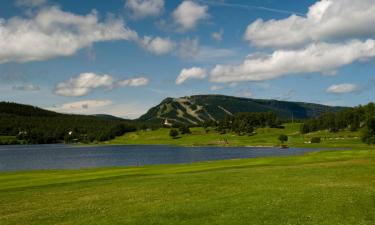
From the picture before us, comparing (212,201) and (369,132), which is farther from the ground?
(369,132)

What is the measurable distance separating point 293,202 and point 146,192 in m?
13.3

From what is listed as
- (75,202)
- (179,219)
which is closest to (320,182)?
(179,219)

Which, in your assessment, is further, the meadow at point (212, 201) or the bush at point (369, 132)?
the bush at point (369, 132)

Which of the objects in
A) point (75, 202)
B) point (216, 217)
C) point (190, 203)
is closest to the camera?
point (216, 217)

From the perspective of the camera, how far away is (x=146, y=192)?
37562 mm

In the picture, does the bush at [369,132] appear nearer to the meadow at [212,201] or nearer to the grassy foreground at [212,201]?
the meadow at [212,201]

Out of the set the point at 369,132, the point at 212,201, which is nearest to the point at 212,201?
the point at 212,201

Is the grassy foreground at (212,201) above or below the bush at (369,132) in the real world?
below

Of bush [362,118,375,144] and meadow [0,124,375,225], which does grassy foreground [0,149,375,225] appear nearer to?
meadow [0,124,375,225]

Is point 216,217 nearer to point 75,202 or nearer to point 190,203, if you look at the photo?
point 190,203

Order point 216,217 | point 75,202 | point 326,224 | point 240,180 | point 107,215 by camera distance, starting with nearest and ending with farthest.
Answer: point 326,224 < point 216,217 < point 107,215 < point 75,202 < point 240,180

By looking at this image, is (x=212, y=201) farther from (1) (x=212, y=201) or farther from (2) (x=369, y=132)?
(2) (x=369, y=132)

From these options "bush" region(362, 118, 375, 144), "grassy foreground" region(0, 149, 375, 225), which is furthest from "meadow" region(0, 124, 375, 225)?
"bush" region(362, 118, 375, 144)

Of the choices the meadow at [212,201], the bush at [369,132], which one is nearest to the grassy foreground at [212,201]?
the meadow at [212,201]
